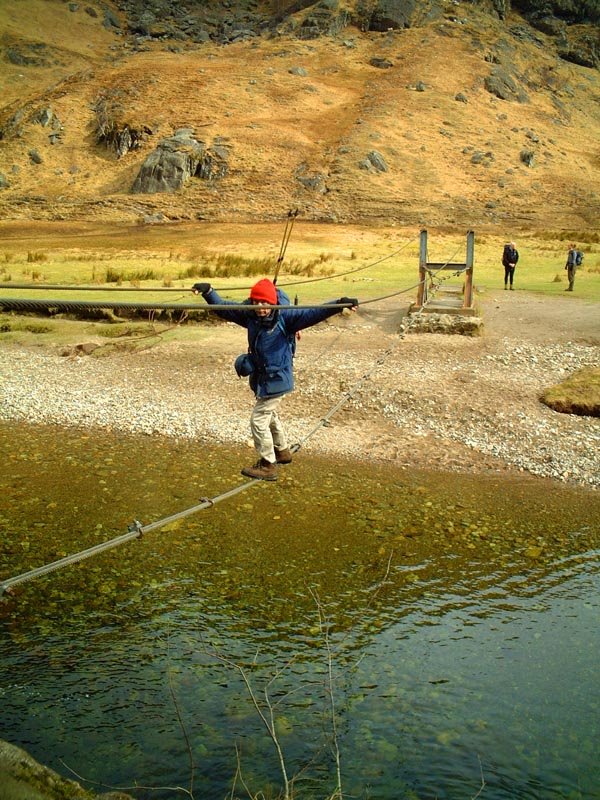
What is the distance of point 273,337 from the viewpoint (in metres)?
7.05

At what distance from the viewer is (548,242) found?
44.4 meters

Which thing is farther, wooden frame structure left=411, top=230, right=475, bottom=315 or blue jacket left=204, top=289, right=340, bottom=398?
wooden frame structure left=411, top=230, right=475, bottom=315

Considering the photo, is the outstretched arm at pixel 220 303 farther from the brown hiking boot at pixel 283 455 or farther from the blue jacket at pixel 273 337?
the brown hiking boot at pixel 283 455

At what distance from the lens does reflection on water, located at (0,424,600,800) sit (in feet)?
17.6

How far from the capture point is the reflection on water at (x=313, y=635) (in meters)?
5.35

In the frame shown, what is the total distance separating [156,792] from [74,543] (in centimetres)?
430

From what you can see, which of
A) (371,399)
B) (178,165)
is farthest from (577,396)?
(178,165)

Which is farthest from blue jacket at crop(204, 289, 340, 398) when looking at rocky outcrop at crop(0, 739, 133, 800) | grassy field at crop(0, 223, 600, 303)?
grassy field at crop(0, 223, 600, 303)

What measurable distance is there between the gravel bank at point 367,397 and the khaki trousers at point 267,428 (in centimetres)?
479

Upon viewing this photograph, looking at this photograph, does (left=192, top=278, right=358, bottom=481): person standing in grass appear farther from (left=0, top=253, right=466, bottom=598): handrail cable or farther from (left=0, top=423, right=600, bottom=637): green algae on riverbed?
(left=0, top=423, right=600, bottom=637): green algae on riverbed

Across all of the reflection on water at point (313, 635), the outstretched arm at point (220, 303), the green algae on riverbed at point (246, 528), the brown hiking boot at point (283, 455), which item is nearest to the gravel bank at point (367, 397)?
the green algae on riverbed at point (246, 528)

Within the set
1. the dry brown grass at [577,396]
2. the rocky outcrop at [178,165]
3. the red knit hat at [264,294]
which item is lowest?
the dry brown grass at [577,396]

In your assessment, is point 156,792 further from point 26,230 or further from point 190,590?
point 26,230

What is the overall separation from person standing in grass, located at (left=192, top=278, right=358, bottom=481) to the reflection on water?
1628 millimetres
